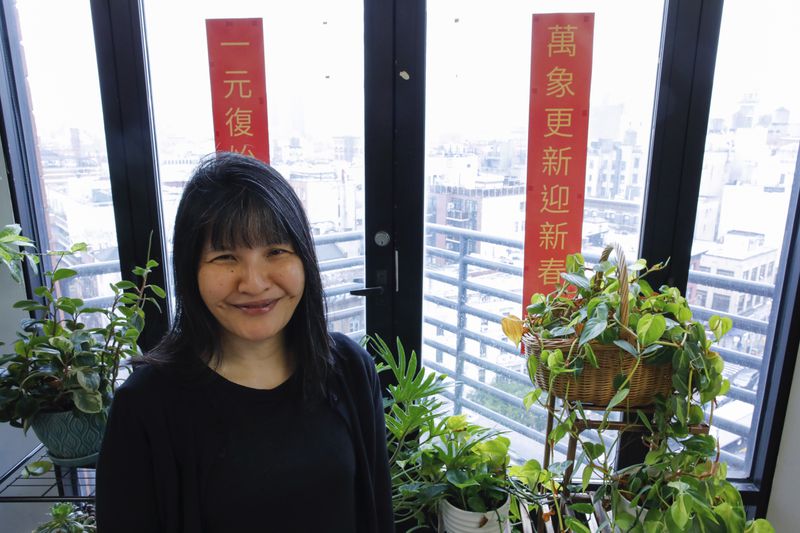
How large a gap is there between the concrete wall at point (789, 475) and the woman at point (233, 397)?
4.88 feet

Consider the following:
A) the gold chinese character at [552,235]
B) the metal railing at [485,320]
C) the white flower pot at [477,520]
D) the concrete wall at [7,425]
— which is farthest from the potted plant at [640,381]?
the concrete wall at [7,425]

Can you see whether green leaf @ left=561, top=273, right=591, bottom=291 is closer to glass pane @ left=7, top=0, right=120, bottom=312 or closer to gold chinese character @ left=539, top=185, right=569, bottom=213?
gold chinese character @ left=539, top=185, right=569, bottom=213

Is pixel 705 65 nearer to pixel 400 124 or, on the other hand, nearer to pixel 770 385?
pixel 400 124

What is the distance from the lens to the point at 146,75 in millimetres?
1538

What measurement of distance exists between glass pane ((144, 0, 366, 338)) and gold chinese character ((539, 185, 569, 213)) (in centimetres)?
58

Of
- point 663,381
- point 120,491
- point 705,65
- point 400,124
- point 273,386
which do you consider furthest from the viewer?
point 400,124

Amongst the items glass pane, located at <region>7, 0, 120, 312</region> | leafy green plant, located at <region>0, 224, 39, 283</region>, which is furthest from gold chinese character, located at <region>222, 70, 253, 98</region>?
leafy green plant, located at <region>0, 224, 39, 283</region>

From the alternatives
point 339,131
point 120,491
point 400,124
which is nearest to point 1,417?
point 120,491

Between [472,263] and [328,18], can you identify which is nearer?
[328,18]

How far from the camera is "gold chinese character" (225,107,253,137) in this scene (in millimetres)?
1544

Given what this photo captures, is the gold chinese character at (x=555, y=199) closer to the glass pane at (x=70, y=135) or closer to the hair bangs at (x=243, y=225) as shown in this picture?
the hair bangs at (x=243, y=225)

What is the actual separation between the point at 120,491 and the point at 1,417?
718 millimetres

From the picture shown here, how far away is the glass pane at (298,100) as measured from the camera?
4.97 ft

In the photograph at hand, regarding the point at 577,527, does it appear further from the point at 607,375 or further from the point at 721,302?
the point at 721,302
